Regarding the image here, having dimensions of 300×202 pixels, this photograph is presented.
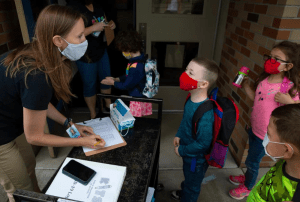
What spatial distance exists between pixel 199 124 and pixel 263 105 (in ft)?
2.15

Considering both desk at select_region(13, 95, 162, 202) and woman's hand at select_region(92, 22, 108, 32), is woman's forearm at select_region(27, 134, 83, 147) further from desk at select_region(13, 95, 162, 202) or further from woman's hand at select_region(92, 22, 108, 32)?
woman's hand at select_region(92, 22, 108, 32)

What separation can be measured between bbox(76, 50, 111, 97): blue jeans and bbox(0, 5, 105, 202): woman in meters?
1.21

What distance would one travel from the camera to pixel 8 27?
1.93 meters

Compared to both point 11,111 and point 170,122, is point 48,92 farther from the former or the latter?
point 170,122

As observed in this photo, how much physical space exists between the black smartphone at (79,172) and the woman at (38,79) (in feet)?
0.44

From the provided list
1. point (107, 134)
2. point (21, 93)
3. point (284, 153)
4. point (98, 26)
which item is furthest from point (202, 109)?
point (98, 26)

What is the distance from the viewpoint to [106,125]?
1416 mm

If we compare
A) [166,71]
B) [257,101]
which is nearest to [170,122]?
[166,71]

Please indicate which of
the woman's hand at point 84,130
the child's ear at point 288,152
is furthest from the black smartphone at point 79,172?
the child's ear at point 288,152

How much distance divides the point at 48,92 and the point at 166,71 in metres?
2.27

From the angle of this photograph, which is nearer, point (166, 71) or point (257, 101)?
point (257, 101)

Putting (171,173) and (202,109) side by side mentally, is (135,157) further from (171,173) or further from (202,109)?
(171,173)

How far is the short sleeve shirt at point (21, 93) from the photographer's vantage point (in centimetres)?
97

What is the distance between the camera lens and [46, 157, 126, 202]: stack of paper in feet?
3.06
